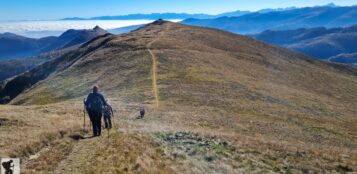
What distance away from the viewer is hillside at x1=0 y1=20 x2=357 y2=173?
19.5 m

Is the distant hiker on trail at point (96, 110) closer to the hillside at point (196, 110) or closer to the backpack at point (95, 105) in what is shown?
the backpack at point (95, 105)

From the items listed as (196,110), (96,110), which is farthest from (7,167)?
(196,110)

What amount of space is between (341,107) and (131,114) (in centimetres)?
4363

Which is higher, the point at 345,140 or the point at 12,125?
the point at 12,125

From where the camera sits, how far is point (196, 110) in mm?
44438

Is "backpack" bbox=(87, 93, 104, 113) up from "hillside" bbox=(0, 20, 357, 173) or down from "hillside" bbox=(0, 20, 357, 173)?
up

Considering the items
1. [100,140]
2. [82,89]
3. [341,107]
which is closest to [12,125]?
[100,140]

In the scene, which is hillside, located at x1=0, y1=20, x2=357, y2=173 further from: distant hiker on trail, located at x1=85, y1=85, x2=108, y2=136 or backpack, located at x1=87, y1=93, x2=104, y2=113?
backpack, located at x1=87, y1=93, x2=104, y2=113

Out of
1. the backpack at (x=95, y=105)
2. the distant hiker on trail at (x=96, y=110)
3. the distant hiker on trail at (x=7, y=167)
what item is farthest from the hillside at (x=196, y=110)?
the backpack at (x=95, y=105)

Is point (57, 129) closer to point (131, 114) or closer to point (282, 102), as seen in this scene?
point (131, 114)

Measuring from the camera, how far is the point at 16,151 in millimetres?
17094

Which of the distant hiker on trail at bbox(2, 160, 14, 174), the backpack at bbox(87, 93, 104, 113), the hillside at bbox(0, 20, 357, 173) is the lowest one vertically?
the hillside at bbox(0, 20, 357, 173)

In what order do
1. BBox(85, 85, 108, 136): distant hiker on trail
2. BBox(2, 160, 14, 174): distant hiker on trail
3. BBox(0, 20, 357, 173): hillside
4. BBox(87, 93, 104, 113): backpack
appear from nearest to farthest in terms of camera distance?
BBox(2, 160, 14, 174): distant hiker on trail, BBox(0, 20, 357, 173): hillside, BBox(85, 85, 108, 136): distant hiker on trail, BBox(87, 93, 104, 113): backpack

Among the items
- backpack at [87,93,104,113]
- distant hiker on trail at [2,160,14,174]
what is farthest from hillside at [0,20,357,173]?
backpack at [87,93,104,113]
